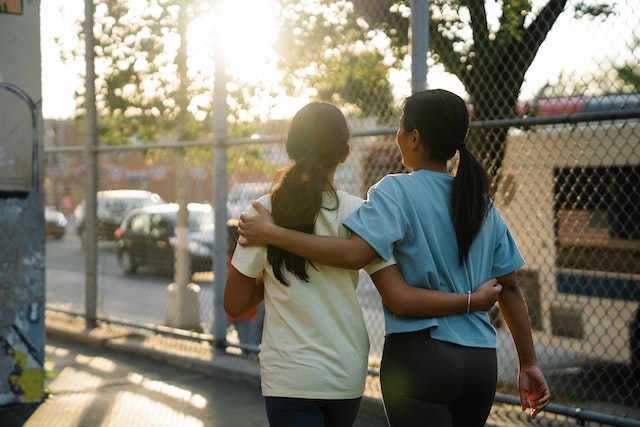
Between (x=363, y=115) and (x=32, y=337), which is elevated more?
(x=363, y=115)

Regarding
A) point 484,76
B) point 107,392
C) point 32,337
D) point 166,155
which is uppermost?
point 484,76

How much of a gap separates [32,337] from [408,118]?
4.19 meters

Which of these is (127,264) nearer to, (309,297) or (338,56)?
(338,56)

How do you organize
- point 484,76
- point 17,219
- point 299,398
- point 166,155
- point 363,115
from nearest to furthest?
point 299,398 < point 17,219 < point 484,76 < point 363,115 < point 166,155

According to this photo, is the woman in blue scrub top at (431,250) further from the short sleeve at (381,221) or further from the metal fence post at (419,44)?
the metal fence post at (419,44)

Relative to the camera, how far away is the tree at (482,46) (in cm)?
591

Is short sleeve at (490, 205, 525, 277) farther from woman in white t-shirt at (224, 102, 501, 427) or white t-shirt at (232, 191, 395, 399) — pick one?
white t-shirt at (232, 191, 395, 399)

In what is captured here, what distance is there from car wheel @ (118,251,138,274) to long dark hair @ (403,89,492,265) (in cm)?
800

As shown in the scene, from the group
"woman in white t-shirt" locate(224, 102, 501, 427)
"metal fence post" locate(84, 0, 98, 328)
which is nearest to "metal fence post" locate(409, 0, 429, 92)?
"woman in white t-shirt" locate(224, 102, 501, 427)

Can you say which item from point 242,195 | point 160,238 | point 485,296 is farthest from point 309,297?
point 160,238

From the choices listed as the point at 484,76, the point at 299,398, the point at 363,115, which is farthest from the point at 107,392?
the point at 299,398

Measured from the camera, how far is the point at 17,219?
18.9ft

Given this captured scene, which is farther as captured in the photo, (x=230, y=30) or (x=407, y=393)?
(x=230, y=30)

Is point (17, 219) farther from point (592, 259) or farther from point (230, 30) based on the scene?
point (592, 259)
